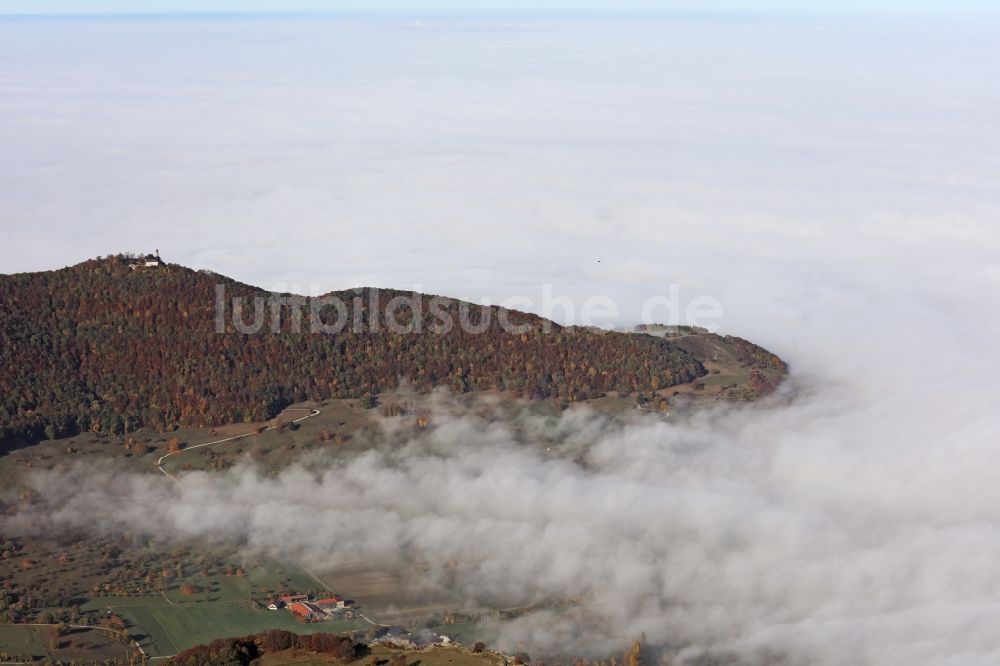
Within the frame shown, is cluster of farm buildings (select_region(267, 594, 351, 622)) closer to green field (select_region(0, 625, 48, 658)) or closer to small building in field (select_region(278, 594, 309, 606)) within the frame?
small building in field (select_region(278, 594, 309, 606))

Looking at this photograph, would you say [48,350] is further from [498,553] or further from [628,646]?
[628,646]

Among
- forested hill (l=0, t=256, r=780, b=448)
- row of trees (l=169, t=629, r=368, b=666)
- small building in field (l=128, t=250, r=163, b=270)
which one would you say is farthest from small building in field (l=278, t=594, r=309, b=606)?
small building in field (l=128, t=250, r=163, b=270)

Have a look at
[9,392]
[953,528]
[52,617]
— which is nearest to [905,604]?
[953,528]

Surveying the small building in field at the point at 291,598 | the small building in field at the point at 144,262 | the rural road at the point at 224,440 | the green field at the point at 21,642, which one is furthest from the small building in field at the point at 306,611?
the small building in field at the point at 144,262

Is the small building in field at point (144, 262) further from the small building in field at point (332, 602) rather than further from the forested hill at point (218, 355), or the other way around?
the small building in field at point (332, 602)

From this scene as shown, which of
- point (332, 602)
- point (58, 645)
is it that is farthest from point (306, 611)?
point (58, 645)

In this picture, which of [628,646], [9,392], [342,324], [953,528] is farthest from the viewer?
[342,324]
